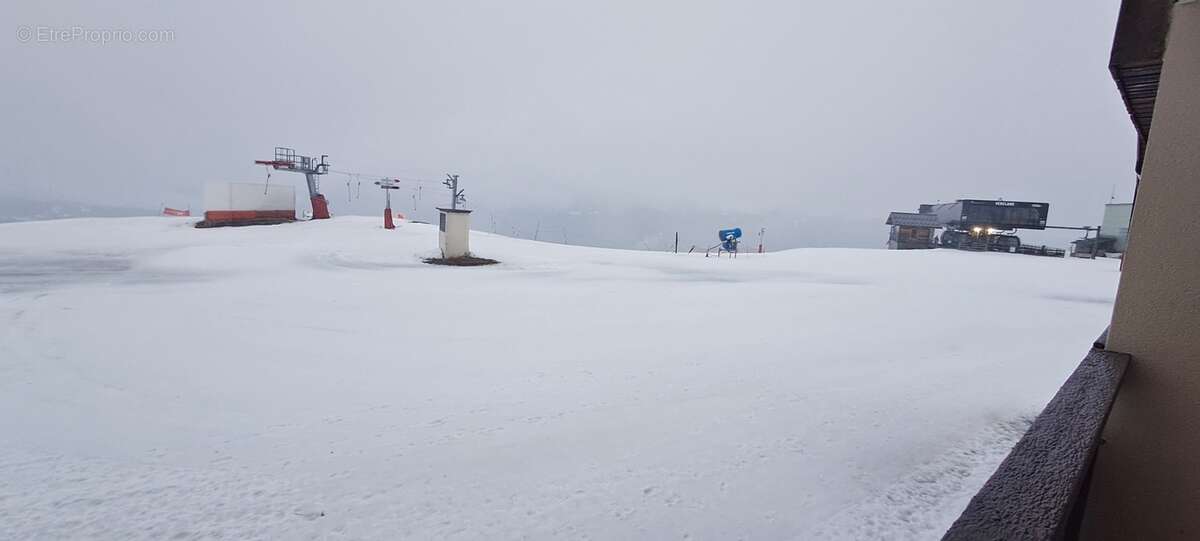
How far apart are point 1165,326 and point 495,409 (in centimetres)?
453

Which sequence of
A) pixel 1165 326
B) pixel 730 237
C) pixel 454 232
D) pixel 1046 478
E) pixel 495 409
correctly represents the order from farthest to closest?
pixel 730 237
pixel 454 232
pixel 495 409
pixel 1165 326
pixel 1046 478

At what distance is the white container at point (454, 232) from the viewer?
1547 cm

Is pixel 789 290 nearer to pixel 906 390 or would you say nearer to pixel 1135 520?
pixel 906 390

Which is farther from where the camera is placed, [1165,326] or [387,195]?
[387,195]

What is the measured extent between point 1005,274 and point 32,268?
90.5 feet

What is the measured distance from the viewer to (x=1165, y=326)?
2.48 m

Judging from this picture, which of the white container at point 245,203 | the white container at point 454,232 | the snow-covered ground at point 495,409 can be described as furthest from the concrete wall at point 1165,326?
the white container at point 245,203

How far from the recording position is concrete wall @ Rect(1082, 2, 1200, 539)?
7.94 feet

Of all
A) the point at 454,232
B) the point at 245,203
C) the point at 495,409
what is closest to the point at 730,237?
the point at 454,232

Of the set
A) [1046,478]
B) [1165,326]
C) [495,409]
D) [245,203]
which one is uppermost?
[245,203]

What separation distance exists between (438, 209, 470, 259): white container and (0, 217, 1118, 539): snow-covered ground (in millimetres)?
5935

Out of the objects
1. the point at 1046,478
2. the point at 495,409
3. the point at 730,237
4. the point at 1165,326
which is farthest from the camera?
the point at 730,237

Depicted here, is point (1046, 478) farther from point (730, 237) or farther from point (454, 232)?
point (730, 237)

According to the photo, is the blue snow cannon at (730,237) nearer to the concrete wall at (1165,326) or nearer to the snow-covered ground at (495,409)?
the snow-covered ground at (495,409)
